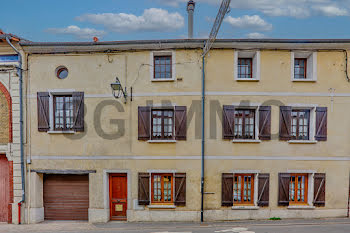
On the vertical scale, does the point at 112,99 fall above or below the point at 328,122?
above

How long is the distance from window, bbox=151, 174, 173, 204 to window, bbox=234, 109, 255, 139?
13.3 feet

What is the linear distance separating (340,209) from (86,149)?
12884 millimetres

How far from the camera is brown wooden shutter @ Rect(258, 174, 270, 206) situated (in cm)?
942

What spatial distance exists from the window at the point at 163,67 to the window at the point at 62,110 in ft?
15.0

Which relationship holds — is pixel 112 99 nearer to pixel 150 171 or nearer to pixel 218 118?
pixel 150 171

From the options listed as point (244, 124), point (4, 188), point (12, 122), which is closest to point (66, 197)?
point (4, 188)

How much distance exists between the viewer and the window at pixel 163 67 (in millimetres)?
9734

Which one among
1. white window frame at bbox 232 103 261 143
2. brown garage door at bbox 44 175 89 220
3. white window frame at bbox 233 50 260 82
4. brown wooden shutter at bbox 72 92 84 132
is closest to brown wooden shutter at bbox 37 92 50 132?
brown wooden shutter at bbox 72 92 84 132

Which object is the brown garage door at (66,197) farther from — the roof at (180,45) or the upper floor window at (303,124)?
the upper floor window at (303,124)

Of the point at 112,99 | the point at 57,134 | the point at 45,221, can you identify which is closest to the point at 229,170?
the point at 112,99

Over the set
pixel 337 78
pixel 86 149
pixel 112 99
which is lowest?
pixel 86 149

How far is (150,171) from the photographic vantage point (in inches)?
372

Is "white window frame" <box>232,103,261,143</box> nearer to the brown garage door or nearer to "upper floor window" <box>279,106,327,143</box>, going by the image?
"upper floor window" <box>279,106,327,143</box>

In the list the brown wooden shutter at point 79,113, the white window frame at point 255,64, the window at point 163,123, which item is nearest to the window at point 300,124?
the white window frame at point 255,64
